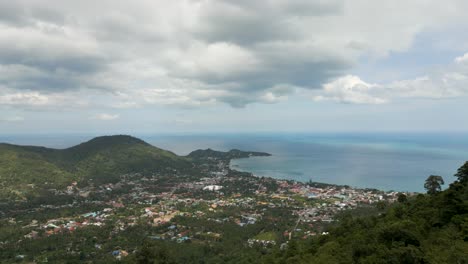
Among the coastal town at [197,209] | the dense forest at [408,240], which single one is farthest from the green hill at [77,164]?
the dense forest at [408,240]

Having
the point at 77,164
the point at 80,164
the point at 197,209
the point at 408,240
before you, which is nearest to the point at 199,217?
the point at 197,209

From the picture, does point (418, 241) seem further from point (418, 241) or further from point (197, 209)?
point (197, 209)

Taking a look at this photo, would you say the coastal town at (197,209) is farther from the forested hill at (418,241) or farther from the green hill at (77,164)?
the forested hill at (418,241)

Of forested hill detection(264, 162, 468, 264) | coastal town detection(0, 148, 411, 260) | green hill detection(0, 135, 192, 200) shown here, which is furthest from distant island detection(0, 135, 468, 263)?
green hill detection(0, 135, 192, 200)

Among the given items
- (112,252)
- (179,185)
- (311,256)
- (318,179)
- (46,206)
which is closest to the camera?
(311,256)

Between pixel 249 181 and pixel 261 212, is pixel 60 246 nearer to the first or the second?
pixel 261 212

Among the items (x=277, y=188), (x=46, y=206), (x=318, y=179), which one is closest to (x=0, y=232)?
(x=46, y=206)
